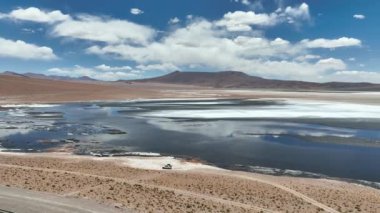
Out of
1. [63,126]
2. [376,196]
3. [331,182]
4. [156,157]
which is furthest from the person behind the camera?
[63,126]

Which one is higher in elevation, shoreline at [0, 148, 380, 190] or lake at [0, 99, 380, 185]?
lake at [0, 99, 380, 185]

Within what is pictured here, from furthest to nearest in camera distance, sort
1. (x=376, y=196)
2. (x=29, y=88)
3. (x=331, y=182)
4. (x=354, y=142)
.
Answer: (x=29, y=88), (x=354, y=142), (x=331, y=182), (x=376, y=196)

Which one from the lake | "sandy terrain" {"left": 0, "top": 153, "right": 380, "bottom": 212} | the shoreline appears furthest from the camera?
the lake

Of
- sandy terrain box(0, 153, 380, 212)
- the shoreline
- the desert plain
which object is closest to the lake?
the shoreline

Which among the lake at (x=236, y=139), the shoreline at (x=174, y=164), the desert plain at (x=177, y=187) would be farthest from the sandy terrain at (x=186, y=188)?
the lake at (x=236, y=139)

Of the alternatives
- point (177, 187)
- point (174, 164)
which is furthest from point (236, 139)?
point (177, 187)

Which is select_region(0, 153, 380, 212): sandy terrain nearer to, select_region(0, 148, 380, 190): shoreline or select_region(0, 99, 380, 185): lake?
select_region(0, 148, 380, 190): shoreline

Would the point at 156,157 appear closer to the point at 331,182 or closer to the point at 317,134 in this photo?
the point at 331,182

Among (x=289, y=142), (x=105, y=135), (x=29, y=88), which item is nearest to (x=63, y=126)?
(x=105, y=135)
